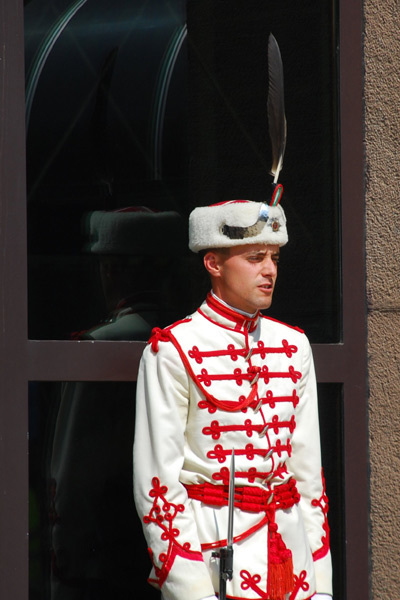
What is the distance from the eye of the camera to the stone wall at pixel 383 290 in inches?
145

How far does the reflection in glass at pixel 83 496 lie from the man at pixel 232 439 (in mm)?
452

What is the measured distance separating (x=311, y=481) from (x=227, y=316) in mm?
530

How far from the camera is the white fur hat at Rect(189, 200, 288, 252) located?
2.96m

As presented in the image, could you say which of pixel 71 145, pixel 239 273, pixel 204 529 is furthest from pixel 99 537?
pixel 71 145

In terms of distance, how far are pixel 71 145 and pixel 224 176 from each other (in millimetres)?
584

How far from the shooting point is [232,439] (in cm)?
293

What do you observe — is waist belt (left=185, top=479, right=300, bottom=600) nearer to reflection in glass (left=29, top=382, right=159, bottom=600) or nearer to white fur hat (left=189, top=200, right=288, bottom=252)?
reflection in glass (left=29, top=382, right=159, bottom=600)

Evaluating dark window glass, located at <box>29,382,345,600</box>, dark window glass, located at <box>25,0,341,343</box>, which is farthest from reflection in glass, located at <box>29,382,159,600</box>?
dark window glass, located at <box>25,0,341,343</box>

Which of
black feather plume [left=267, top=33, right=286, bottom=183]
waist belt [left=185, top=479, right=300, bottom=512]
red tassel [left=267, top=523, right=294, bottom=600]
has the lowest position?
red tassel [left=267, top=523, right=294, bottom=600]

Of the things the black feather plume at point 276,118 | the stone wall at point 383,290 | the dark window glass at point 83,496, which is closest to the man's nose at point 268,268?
the black feather plume at point 276,118

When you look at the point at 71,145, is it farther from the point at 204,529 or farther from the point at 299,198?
the point at 204,529

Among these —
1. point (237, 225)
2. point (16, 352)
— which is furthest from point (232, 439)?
point (16, 352)

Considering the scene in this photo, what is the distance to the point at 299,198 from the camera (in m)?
3.83

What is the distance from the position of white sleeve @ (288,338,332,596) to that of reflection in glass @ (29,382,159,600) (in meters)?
0.59
